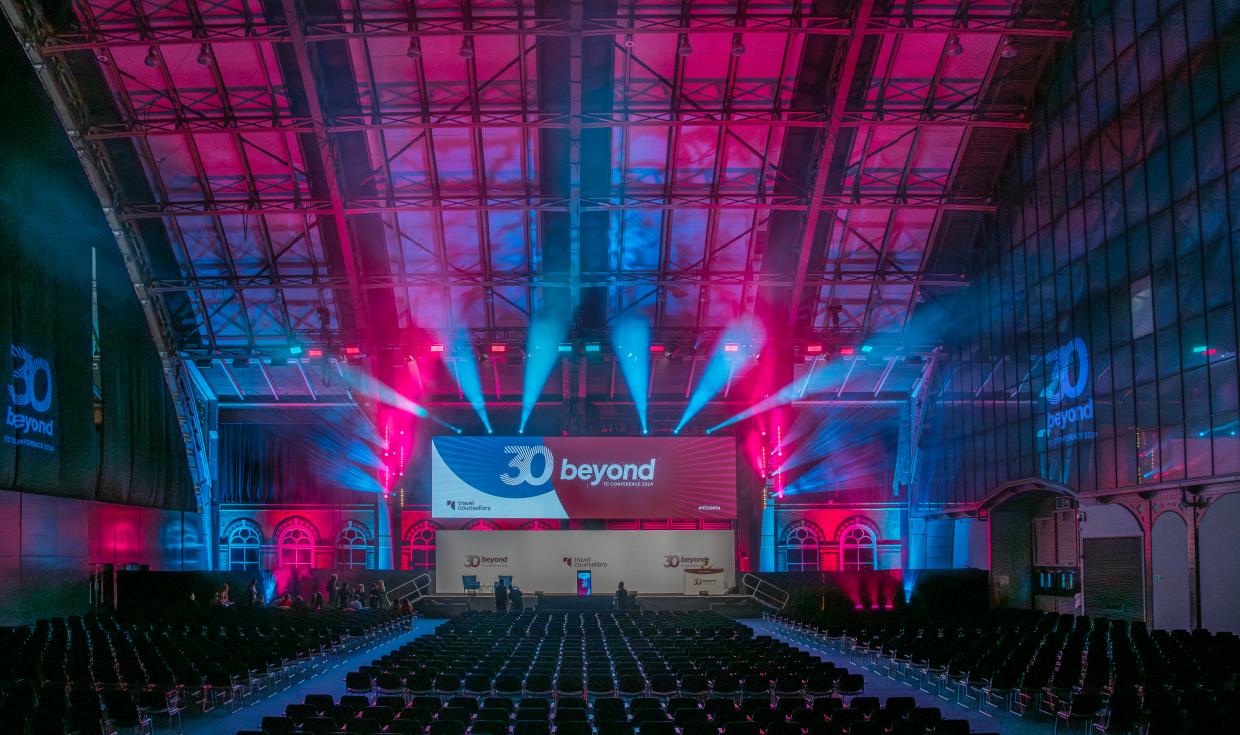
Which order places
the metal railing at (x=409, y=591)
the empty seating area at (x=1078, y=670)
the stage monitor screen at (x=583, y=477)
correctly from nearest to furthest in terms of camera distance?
the empty seating area at (x=1078, y=670)
the metal railing at (x=409, y=591)
the stage monitor screen at (x=583, y=477)

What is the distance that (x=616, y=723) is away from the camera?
10.7 metres

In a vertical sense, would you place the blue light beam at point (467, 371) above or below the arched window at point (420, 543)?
above

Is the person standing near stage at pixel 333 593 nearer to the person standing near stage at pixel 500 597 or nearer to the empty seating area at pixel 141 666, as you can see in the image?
the person standing near stage at pixel 500 597

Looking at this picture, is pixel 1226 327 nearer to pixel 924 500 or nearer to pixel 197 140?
pixel 924 500

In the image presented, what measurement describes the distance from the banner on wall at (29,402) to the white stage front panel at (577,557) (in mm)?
13289

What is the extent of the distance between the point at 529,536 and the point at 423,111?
14.3 meters

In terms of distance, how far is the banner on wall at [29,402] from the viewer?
2172 centimetres

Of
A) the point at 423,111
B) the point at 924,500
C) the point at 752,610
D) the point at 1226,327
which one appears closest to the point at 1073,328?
the point at 1226,327

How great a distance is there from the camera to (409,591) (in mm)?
32781

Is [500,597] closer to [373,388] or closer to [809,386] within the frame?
[373,388]

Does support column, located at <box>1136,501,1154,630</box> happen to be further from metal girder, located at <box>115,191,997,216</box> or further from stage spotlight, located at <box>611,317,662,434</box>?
stage spotlight, located at <box>611,317,662,434</box>

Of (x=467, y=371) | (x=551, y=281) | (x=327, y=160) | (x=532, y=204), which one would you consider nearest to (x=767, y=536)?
(x=467, y=371)

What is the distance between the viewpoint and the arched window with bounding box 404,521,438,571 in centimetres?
3550

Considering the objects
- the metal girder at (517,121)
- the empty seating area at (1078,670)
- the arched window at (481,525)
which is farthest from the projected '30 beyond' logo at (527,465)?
the empty seating area at (1078,670)
